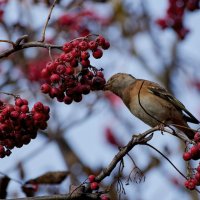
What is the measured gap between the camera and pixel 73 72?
2.65 meters

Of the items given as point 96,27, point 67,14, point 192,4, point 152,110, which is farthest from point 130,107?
point 96,27

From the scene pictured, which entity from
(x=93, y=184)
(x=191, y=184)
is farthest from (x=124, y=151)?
(x=191, y=184)

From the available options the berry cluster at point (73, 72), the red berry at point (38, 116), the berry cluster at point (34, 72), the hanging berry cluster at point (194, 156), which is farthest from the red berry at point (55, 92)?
the berry cluster at point (34, 72)

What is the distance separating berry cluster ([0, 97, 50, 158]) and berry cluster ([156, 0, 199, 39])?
2.91 meters

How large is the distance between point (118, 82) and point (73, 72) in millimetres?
2178

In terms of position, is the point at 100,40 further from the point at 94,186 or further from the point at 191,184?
the point at 191,184

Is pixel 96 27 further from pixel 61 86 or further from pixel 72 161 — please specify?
pixel 61 86

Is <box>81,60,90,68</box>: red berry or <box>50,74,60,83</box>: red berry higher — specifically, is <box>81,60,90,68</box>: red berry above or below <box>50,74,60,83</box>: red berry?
above

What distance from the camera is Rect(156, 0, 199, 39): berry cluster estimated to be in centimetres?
519

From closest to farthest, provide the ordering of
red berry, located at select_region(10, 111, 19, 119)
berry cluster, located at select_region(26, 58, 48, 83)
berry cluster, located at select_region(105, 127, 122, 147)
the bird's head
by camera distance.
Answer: red berry, located at select_region(10, 111, 19, 119) → the bird's head → berry cluster, located at select_region(26, 58, 48, 83) → berry cluster, located at select_region(105, 127, 122, 147)

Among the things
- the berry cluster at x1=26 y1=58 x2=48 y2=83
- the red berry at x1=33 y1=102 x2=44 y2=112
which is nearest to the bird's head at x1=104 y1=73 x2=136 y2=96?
the berry cluster at x1=26 y1=58 x2=48 y2=83

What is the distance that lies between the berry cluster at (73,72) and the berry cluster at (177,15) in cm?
265

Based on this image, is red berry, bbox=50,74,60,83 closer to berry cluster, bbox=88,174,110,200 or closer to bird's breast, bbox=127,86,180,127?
berry cluster, bbox=88,174,110,200

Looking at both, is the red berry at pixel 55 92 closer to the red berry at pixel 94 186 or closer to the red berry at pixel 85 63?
the red berry at pixel 85 63
